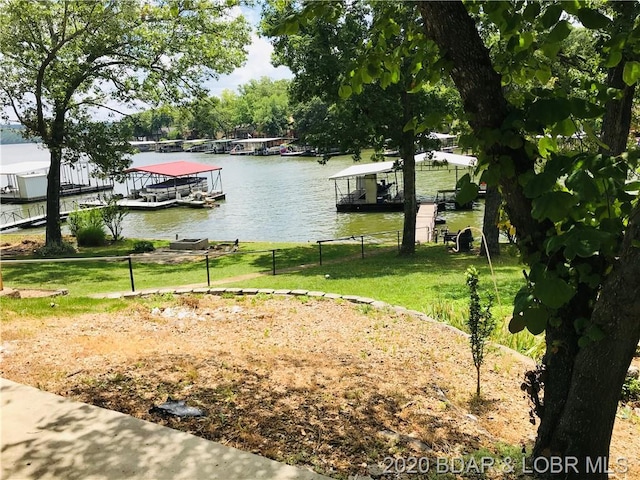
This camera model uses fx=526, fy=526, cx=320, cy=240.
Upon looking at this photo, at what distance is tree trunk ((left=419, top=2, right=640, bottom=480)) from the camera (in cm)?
253

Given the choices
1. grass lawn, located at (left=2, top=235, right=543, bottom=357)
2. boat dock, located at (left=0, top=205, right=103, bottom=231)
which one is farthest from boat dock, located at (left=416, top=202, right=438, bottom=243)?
boat dock, located at (left=0, top=205, right=103, bottom=231)

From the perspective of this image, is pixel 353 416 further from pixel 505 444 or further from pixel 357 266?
pixel 357 266

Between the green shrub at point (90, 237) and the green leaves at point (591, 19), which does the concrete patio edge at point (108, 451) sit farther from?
the green shrub at point (90, 237)

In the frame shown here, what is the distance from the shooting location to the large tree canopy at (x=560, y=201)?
2.16 metres

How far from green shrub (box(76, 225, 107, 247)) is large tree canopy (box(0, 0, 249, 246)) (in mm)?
1609

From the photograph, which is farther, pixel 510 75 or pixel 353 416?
pixel 353 416

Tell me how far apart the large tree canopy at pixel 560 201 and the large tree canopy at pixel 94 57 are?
14.2 meters

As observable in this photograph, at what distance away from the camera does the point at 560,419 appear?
8.93ft

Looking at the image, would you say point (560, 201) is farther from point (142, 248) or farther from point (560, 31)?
point (142, 248)

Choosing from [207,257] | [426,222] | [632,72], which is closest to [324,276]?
[207,257]

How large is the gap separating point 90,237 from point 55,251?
2761 millimetres

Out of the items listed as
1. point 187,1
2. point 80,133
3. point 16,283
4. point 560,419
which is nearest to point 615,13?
point 560,419

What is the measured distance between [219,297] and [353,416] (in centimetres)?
506

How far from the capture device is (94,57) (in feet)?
54.2
